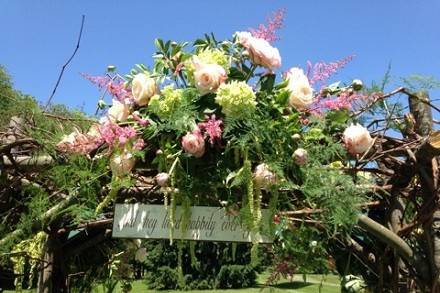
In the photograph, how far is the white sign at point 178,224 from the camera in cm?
138

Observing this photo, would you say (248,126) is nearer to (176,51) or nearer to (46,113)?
(176,51)

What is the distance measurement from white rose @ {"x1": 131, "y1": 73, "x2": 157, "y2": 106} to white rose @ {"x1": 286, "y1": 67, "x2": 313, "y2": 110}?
0.36m

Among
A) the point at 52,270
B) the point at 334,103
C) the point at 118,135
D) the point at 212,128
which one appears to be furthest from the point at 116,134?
the point at 52,270

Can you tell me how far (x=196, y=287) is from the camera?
44.2 feet

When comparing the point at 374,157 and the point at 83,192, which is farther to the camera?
the point at 374,157

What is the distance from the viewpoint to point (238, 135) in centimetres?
126

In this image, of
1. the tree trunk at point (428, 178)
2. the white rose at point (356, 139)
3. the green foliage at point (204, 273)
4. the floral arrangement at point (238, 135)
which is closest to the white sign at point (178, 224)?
the floral arrangement at point (238, 135)

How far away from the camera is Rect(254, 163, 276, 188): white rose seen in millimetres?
1244

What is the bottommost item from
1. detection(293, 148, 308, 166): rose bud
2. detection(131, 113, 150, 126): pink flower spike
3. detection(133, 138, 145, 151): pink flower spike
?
detection(293, 148, 308, 166): rose bud

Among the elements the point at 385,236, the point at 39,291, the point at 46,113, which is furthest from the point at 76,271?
the point at 385,236

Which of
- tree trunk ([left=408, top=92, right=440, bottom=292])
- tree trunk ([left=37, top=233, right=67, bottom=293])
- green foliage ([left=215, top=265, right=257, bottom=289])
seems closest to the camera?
tree trunk ([left=408, top=92, right=440, bottom=292])

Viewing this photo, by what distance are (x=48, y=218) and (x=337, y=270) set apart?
51.6 inches

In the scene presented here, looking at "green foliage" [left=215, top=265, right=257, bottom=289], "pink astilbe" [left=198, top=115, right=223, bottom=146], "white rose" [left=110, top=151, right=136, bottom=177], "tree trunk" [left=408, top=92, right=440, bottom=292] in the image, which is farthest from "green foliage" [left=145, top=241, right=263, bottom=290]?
"pink astilbe" [left=198, top=115, right=223, bottom=146]

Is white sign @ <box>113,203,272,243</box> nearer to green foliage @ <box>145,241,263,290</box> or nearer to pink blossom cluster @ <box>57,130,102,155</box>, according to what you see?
pink blossom cluster @ <box>57,130,102,155</box>
